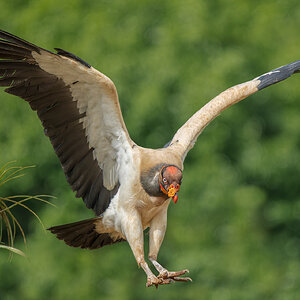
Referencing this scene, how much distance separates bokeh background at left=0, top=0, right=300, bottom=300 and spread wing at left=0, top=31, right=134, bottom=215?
8.69m

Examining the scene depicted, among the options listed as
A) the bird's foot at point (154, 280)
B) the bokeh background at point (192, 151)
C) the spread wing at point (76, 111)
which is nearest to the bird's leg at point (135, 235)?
the bird's foot at point (154, 280)

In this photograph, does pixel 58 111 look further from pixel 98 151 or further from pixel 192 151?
pixel 192 151

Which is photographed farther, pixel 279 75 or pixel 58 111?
pixel 279 75

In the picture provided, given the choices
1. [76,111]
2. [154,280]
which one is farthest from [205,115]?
[154,280]

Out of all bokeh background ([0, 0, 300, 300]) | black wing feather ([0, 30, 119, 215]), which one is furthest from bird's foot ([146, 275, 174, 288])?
bokeh background ([0, 0, 300, 300])

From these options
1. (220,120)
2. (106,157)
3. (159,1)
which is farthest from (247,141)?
(106,157)

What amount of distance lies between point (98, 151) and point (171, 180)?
32.2 inches

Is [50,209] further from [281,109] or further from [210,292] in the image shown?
[281,109]

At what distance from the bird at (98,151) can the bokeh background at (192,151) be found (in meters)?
8.61

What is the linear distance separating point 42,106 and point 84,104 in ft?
1.11

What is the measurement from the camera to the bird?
623 centimetres

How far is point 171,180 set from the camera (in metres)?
6.30

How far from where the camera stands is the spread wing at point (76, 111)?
616cm

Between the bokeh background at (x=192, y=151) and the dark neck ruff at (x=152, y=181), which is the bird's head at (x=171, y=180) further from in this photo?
the bokeh background at (x=192, y=151)
